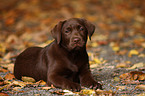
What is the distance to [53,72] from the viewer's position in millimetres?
4410

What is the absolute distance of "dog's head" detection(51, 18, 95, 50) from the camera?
442cm

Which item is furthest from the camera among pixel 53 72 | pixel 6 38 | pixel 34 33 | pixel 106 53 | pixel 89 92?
pixel 34 33

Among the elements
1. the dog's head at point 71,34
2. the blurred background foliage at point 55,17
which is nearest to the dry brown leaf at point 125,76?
the dog's head at point 71,34

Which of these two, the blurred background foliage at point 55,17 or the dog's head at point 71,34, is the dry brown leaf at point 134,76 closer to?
the dog's head at point 71,34

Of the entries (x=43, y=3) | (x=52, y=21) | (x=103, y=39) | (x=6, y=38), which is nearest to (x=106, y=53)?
(x=103, y=39)

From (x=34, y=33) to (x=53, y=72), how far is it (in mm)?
5614

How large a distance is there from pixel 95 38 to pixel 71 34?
4776 millimetres

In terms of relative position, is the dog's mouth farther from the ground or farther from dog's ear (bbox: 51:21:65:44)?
the ground

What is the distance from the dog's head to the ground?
29.6 inches

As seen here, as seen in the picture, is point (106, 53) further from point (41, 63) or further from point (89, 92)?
point (89, 92)

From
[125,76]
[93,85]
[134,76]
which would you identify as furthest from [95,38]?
[93,85]

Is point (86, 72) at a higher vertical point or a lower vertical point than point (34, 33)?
lower

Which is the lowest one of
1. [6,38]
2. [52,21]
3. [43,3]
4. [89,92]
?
[89,92]

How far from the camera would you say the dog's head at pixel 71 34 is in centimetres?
442
